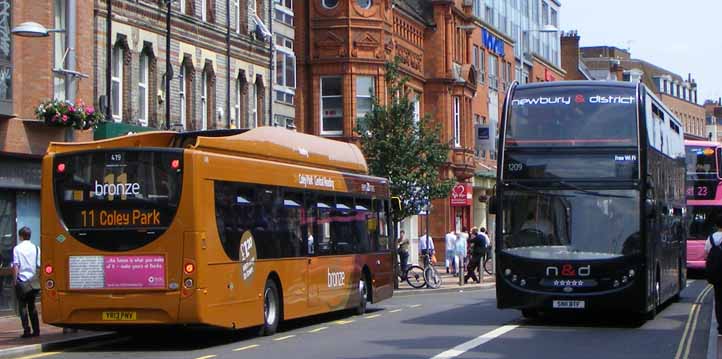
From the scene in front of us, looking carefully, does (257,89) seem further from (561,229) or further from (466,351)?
(466,351)

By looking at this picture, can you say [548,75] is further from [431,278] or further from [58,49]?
[58,49]

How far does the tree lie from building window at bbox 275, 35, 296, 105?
406 cm

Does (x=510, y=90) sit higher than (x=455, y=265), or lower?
higher

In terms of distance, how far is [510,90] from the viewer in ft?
74.9

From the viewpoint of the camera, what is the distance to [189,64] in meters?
35.9

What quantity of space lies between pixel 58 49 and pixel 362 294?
27.0 feet

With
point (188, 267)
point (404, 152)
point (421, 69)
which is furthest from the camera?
point (421, 69)

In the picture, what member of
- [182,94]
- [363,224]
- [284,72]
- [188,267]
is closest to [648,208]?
[363,224]

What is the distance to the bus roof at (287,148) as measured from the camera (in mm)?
19844

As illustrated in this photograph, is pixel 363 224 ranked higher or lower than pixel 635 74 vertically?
lower

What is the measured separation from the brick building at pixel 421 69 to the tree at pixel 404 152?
3.02 metres

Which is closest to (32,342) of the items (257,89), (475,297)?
(475,297)

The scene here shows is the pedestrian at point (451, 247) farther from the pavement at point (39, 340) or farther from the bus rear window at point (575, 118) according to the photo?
the pavement at point (39, 340)

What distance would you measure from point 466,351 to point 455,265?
97.8ft
